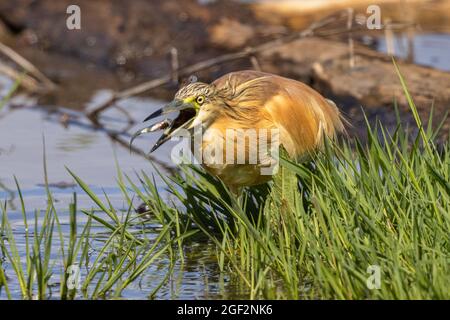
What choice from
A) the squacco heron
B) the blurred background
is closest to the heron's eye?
the squacco heron

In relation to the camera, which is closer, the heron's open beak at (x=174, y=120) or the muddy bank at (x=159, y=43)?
the heron's open beak at (x=174, y=120)

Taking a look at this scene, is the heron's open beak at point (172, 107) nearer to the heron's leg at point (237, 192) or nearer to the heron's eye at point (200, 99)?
the heron's eye at point (200, 99)

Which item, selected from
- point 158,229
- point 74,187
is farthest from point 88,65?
point 158,229

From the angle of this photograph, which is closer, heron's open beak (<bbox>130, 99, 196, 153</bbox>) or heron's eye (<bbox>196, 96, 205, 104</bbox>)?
heron's open beak (<bbox>130, 99, 196, 153</bbox>)

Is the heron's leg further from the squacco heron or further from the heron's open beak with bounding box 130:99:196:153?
the heron's open beak with bounding box 130:99:196:153

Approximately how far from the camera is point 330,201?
5.02 metres

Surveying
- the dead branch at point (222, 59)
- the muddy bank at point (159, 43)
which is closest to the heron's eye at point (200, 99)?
the dead branch at point (222, 59)

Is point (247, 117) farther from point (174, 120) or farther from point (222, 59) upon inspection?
point (222, 59)

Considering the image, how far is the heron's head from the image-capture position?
15.8ft

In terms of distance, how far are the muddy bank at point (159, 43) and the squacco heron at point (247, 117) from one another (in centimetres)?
359

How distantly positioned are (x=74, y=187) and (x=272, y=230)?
2562 mm

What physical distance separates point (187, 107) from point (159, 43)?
7325mm

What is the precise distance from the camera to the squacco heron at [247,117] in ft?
16.2

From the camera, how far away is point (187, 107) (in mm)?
4879
